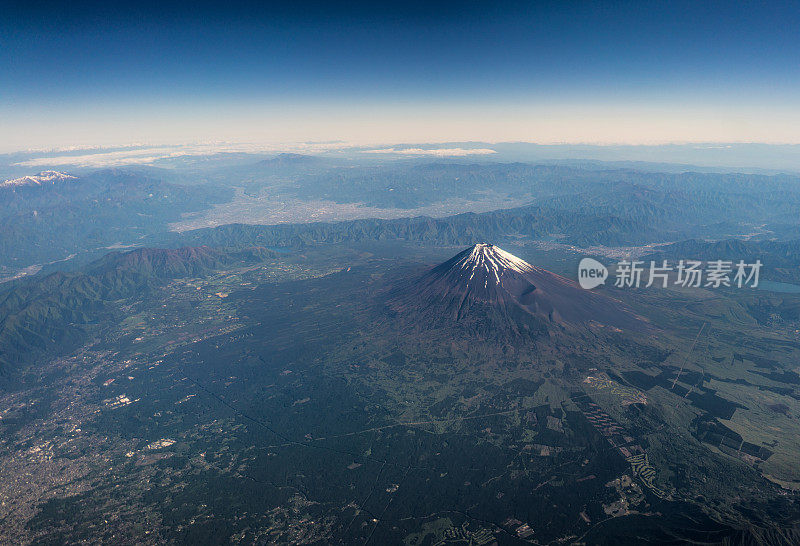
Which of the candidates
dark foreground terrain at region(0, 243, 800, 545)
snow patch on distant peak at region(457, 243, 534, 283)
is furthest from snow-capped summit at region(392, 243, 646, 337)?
dark foreground terrain at region(0, 243, 800, 545)

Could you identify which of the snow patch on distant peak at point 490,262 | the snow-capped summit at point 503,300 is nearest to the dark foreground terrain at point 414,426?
the snow-capped summit at point 503,300

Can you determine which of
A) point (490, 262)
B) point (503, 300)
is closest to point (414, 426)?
point (503, 300)

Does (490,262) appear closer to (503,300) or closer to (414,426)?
(503,300)

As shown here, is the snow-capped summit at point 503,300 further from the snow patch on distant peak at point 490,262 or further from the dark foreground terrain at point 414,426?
the dark foreground terrain at point 414,426

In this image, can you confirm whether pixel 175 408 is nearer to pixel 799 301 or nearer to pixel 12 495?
pixel 12 495

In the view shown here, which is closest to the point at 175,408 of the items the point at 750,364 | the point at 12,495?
the point at 12,495

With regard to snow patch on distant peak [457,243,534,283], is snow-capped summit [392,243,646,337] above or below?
below

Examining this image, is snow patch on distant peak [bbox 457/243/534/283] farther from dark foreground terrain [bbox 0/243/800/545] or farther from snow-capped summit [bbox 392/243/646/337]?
dark foreground terrain [bbox 0/243/800/545]

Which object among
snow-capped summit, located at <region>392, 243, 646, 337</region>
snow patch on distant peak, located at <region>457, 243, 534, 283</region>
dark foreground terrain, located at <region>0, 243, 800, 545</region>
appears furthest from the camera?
snow patch on distant peak, located at <region>457, 243, 534, 283</region>
